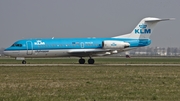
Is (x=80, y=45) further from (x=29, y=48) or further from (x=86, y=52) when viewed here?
(x=29, y=48)

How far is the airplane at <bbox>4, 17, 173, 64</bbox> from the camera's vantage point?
46.3m

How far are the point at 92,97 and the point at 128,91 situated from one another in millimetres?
2500

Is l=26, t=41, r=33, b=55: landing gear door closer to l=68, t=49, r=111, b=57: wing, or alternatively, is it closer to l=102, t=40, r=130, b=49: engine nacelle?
l=68, t=49, r=111, b=57: wing

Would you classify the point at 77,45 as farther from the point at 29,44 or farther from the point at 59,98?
the point at 59,98

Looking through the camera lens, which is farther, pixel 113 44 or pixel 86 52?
pixel 86 52

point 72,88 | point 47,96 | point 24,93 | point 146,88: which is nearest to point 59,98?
point 47,96

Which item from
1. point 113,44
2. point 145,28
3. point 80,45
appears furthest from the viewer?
point 145,28

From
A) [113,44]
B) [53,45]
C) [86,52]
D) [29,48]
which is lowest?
[86,52]

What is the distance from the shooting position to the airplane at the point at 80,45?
152 feet

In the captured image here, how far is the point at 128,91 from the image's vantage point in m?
16.8

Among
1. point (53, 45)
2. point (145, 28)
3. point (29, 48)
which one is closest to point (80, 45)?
point (53, 45)

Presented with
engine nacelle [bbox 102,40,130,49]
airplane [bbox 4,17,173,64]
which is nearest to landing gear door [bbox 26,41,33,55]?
airplane [bbox 4,17,173,64]

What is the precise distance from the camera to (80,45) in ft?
157

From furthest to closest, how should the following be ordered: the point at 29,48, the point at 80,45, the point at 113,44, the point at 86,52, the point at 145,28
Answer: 1. the point at 145,28
2. the point at 80,45
3. the point at 86,52
4. the point at 113,44
5. the point at 29,48
